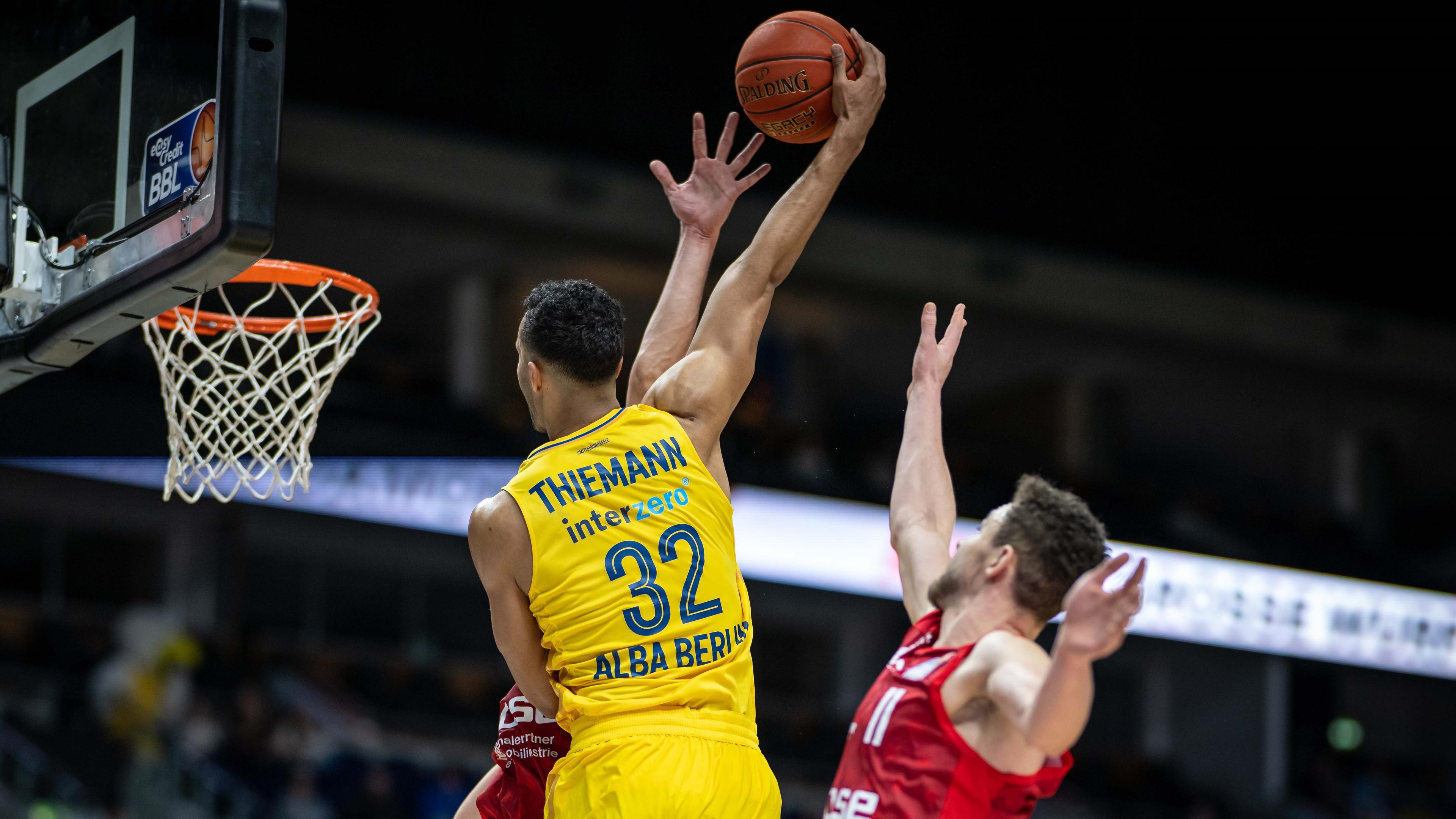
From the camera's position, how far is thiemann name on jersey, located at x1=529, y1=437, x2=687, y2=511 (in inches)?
120

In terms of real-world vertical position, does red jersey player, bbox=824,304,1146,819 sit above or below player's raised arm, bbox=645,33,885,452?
below

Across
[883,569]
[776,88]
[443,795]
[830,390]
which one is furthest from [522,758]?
[830,390]

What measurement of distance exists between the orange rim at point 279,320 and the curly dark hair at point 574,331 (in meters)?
1.09

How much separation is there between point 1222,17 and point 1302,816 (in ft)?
27.4

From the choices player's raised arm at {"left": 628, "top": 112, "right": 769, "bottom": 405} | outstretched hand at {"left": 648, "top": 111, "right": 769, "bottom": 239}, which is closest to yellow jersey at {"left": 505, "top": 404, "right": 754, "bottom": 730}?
player's raised arm at {"left": 628, "top": 112, "right": 769, "bottom": 405}

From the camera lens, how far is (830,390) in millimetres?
18734

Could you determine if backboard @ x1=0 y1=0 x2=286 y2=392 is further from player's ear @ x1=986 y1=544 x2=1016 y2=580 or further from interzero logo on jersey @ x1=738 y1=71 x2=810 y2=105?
player's ear @ x1=986 y1=544 x2=1016 y2=580

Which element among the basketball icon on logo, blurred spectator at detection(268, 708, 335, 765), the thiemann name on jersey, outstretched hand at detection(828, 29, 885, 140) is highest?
outstretched hand at detection(828, 29, 885, 140)

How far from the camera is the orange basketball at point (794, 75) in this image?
12.6ft

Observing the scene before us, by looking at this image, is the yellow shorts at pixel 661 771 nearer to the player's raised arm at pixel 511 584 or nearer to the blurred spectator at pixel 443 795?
the player's raised arm at pixel 511 584

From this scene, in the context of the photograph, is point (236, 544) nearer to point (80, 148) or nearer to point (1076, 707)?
Result: point (80, 148)

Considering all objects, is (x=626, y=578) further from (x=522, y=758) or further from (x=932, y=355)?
(x=932, y=355)

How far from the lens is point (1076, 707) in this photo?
8.20 ft

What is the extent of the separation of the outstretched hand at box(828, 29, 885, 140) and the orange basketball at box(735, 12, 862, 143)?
0.11 feet
